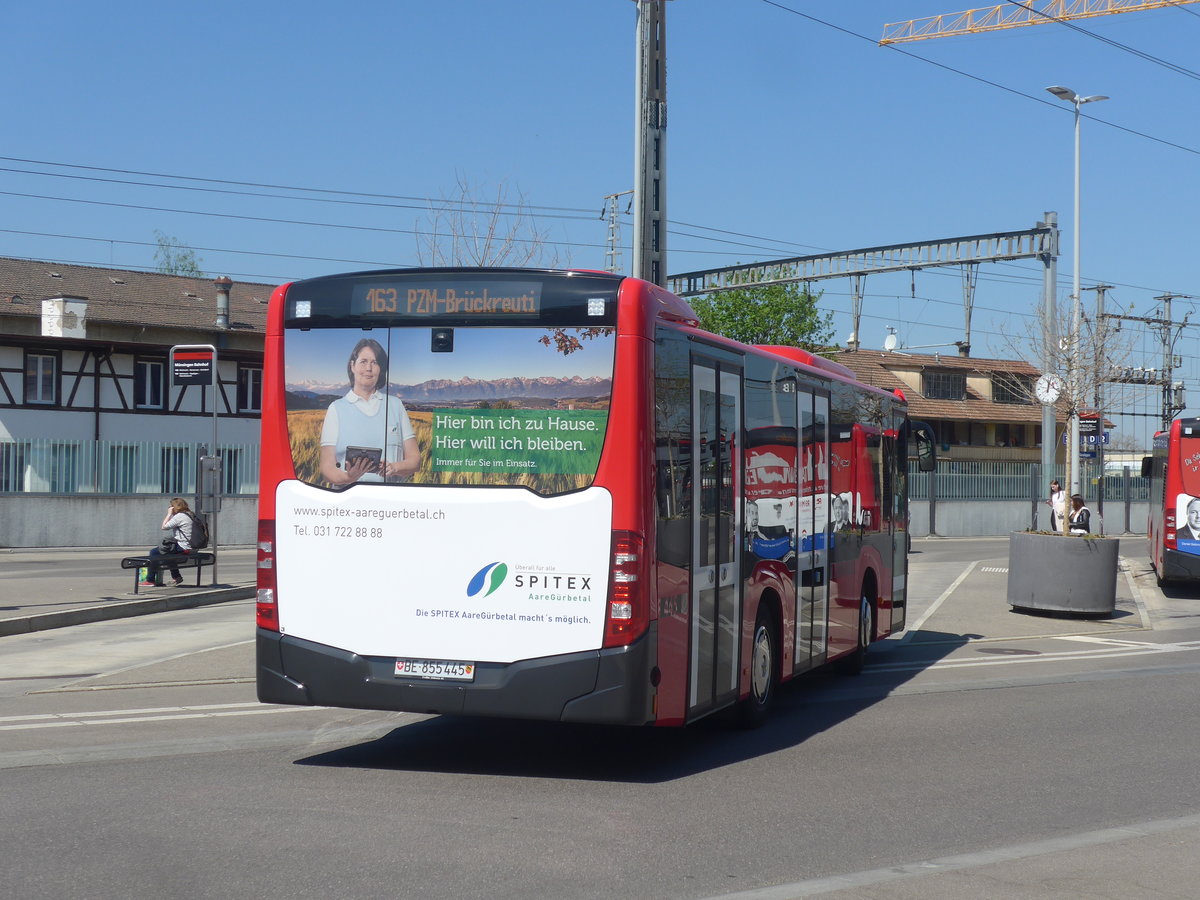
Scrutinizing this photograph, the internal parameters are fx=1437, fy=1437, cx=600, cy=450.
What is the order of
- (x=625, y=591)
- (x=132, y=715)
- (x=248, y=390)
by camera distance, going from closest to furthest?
(x=625, y=591) → (x=132, y=715) → (x=248, y=390)

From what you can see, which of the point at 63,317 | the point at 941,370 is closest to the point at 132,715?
the point at 63,317

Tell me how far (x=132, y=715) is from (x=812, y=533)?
5602 millimetres

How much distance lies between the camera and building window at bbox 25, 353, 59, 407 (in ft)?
148

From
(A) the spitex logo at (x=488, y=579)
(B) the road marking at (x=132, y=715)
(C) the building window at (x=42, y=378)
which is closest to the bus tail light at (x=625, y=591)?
(A) the spitex logo at (x=488, y=579)

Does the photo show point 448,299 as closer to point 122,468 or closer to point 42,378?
point 122,468

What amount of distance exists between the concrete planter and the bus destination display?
13238 millimetres

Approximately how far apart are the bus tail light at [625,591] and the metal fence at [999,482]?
40786mm

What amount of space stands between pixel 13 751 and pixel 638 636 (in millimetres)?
4214

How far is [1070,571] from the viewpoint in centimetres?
2039

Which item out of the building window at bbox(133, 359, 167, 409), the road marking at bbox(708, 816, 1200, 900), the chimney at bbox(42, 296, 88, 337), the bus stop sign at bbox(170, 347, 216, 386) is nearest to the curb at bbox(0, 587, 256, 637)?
the bus stop sign at bbox(170, 347, 216, 386)

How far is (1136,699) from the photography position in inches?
502

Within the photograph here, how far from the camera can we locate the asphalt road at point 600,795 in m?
6.30

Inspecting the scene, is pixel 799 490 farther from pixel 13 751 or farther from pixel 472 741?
pixel 13 751

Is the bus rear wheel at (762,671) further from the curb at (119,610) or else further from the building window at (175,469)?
the building window at (175,469)
